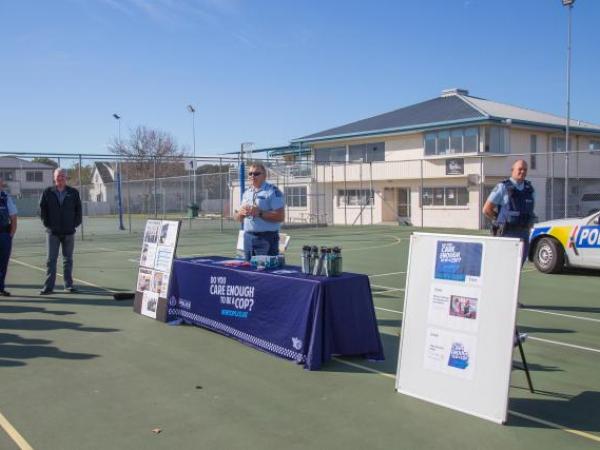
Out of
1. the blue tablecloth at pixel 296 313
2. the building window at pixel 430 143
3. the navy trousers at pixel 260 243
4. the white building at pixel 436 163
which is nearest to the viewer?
the blue tablecloth at pixel 296 313

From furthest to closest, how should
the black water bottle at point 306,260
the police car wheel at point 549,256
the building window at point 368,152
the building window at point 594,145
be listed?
the building window at point 594,145 < the building window at point 368,152 < the police car wheel at point 549,256 < the black water bottle at point 306,260

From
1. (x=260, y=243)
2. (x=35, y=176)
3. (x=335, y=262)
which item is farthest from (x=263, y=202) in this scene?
(x=35, y=176)

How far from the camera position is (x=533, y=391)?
195 inches

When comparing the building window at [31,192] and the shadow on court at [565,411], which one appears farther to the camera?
the building window at [31,192]

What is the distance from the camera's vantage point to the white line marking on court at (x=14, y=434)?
12.8ft

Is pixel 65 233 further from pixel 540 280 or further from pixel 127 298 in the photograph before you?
pixel 540 280

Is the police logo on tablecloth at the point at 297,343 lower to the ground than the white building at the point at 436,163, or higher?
lower

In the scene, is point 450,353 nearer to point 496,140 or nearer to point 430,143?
point 496,140

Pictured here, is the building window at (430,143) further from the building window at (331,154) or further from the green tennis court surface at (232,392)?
the green tennis court surface at (232,392)

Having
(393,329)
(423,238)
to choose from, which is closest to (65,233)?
(393,329)

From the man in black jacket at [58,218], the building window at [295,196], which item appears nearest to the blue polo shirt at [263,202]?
the man in black jacket at [58,218]

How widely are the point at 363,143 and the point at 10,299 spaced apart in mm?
29410

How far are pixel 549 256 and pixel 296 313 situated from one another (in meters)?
8.17

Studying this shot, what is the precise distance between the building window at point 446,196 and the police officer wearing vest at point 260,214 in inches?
980
